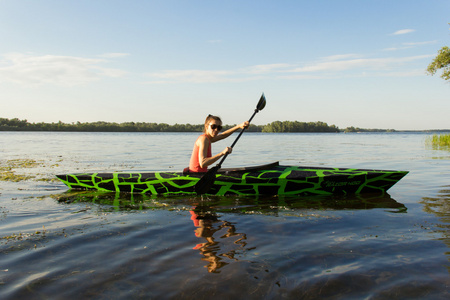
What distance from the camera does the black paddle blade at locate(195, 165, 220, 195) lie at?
686 cm

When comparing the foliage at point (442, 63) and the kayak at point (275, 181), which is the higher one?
the foliage at point (442, 63)

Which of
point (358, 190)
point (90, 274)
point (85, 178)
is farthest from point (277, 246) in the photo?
point (85, 178)

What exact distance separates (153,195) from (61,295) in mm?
4622

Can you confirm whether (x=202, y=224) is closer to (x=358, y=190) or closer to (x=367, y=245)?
(x=367, y=245)

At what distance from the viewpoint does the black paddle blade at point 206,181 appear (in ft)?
22.5

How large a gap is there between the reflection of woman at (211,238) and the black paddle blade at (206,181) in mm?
1106

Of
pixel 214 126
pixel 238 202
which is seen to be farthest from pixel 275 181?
pixel 214 126

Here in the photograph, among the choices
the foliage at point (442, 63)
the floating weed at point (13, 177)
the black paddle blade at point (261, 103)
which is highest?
the foliage at point (442, 63)

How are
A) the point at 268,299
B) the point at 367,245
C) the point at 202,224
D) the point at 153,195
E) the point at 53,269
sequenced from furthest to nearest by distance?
the point at 153,195, the point at 202,224, the point at 367,245, the point at 53,269, the point at 268,299

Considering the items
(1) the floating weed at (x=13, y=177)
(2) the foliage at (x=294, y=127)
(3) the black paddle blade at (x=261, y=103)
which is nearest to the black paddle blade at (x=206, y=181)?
(3) the black paddle blade at (x=261, y=103)

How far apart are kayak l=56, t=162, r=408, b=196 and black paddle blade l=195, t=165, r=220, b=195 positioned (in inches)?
7.4

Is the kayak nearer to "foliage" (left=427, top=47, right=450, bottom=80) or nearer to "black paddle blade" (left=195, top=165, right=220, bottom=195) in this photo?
"black paddle blade" (left=195, top=165, right=220, bottom=195)

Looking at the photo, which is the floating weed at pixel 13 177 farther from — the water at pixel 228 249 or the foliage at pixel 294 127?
the foliage at pixel 294 127

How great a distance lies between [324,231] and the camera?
4.49 meters
